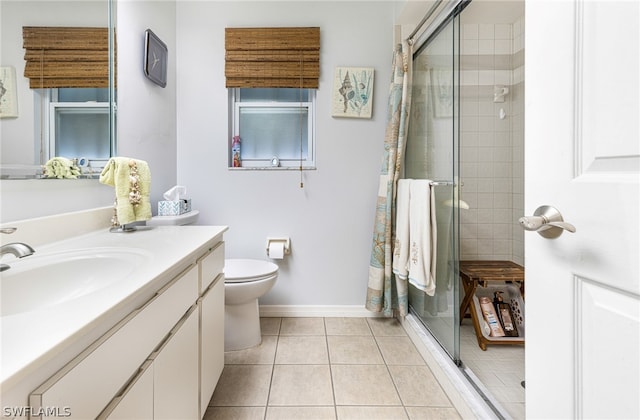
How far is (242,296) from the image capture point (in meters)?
1.81

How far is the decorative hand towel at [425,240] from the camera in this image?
1.76m

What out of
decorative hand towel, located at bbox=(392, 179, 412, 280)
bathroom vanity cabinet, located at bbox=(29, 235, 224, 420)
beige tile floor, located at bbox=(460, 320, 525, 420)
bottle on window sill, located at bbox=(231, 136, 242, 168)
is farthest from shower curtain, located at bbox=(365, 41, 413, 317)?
bathroom vanity cabinet, located at bbox=(29, 235, 224, 420)

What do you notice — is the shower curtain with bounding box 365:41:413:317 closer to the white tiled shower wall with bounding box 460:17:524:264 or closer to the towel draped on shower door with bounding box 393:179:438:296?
the towel draped on shower door with bounding box 393:179:438:296

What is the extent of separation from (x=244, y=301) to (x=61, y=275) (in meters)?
1.03

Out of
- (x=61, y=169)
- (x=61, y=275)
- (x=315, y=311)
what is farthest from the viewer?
(x=315, y=311)

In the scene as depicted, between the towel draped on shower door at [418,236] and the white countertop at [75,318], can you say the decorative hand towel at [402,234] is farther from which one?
the white countertop at [75,318]

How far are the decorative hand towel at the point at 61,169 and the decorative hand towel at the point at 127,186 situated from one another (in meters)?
0.10

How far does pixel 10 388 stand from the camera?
40 centimetres

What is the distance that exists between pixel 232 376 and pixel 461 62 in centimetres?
205

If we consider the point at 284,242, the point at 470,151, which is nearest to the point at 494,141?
the point at 470,151
